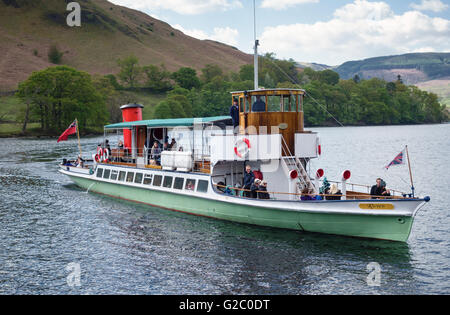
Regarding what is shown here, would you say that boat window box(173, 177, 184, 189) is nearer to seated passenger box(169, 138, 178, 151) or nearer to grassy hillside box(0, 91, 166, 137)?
seated passenger box(169, 138, 178, 151)

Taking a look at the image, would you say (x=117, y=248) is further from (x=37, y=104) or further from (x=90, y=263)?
(x=37, y=104)

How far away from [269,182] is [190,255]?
6677mm

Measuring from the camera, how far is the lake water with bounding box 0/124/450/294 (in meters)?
15.9

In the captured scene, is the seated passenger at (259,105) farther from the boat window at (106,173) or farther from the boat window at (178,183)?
the boat window at (106,173)

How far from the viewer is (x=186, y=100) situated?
14888 cm

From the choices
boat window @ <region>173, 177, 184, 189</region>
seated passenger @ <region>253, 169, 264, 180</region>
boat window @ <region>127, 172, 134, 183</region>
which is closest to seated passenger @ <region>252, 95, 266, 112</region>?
seated passenger @ <region>253, 169, 264, 180</region>

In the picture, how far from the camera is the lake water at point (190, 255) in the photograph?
15.9 m

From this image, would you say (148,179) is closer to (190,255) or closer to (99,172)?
(99,172)

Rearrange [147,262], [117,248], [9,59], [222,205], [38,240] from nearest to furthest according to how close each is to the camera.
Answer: [147,262] < [117,248] < [38,240] < [222,205] < [9,59]

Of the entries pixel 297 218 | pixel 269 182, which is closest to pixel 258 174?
pixel 269 182

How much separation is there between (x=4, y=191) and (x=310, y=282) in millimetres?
31614

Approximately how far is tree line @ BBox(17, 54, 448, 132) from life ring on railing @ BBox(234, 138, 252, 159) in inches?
1728

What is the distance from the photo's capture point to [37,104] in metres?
110
